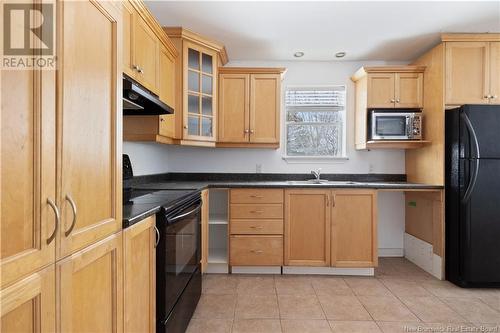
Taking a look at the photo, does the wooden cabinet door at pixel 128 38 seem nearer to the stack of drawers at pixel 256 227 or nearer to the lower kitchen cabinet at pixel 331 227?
the stack of drawers at pixel 256 227

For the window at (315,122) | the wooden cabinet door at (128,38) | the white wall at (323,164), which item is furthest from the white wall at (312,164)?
the wooden cabinet door at (128,38)

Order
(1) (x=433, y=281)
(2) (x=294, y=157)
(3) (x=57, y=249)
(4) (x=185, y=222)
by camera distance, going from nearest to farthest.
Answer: (3) (x=57, y=249)
(4) (x=185, y=222)
(1) (x=433, y=281)
(2) (x=294, y=157)

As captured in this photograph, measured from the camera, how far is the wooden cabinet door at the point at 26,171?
68 centimetres

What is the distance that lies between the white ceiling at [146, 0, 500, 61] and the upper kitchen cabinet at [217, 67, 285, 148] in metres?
0.34

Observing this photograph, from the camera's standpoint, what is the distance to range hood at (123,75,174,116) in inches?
63.2

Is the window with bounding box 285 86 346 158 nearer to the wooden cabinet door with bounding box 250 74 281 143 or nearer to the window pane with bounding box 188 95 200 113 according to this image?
the wooden cabinet door with bounding box 250 74 281 143

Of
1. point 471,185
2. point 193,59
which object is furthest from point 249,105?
point 471,185

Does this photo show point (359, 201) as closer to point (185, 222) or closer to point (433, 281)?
point (433, 281)

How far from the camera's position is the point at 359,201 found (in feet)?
10.2

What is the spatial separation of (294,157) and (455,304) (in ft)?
7.11

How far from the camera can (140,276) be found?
1421mm

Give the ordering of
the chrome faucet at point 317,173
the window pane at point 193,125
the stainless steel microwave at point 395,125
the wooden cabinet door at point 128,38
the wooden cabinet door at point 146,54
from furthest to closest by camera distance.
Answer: the chrome faucet at point 317,173 → the stainless steel microwave at point 395,125 → the window pane at point 193,125 → the wooden cabinet door at point 146,54 → the wooden cabinet door at point 128,38

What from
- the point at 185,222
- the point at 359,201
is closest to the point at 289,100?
the point at 359,201

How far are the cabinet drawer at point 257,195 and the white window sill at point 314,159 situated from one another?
80 centimetres
